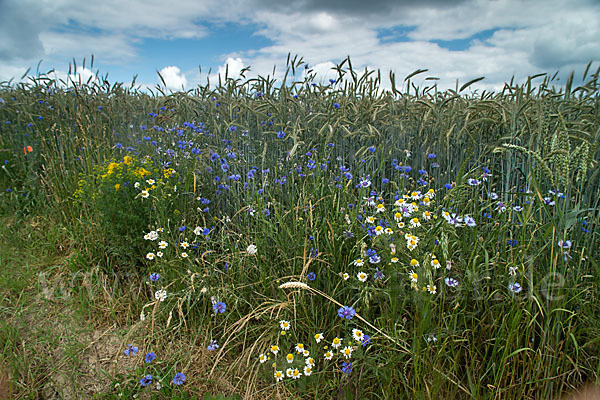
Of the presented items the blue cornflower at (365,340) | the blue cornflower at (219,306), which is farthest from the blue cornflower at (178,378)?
the blue cornflower at (365,340)

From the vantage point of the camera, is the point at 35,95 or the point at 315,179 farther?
the point at 35,95

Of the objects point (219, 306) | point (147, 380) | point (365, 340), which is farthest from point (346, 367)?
point (147, 380)

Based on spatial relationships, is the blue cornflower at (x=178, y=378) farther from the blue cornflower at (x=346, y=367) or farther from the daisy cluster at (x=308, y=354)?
the blue cornflower at (x=346, y=367)

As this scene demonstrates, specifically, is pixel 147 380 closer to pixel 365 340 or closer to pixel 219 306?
pixel 219 306

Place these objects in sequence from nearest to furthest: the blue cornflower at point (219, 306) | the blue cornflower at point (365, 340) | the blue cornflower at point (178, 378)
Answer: the blue cornflower at point (365, 340) → the blue cornflower at point (178, 378) → the blue cornflower at point (219, 306)

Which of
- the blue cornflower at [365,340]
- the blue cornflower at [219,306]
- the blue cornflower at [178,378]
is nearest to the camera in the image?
the blue cornflower at [365,340]

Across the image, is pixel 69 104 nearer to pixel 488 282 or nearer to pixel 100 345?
pixel 100 345

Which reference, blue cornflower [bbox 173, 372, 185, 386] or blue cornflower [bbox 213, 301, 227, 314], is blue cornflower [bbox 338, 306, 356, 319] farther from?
blue cornflower [bbox 173, 372, 185, 386]

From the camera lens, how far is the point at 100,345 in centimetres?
258

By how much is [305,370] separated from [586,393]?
1483mm

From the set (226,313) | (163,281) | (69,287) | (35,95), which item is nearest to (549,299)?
(226,313)

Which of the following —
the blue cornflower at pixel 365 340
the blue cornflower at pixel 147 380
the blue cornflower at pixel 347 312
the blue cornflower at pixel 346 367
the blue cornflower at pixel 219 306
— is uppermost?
the blue cornflower at pixel 347 312

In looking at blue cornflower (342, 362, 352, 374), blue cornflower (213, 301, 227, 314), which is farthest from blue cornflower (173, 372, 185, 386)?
blue cornflower (342, 362, 352, 374)

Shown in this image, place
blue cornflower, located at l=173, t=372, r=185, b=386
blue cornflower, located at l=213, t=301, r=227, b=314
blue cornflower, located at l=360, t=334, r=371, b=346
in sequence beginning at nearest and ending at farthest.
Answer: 1. blue cornflower, located at l=360, t=334, r=371, b=346
2. blue cornflower, located at l=173, t=372, r=185, b=386
3. blue cornflower, located at l=213, t=301, r=227, b=314
